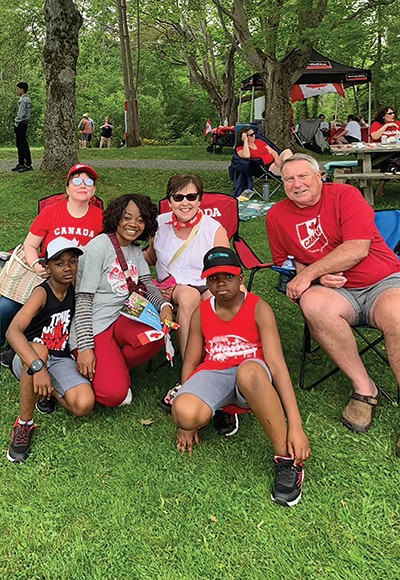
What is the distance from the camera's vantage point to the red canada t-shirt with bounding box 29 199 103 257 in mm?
3330

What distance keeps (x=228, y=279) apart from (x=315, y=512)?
3.29 ft

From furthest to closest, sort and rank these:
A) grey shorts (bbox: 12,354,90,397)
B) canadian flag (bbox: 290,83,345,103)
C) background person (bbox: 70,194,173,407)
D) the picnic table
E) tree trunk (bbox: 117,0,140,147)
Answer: canadian flag (bbox: 290,83,345,103), tree trunk (bbox: 117,0,140,147), the picnic table, background person (bbox: 70,194,173,407), grey shorts (bbox: 12,354,90,397)

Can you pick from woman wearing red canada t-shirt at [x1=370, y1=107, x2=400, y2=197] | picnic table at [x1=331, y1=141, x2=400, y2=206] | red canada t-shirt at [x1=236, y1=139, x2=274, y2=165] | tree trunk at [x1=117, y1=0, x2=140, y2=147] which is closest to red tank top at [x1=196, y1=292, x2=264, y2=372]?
picnic table at [x1=331, y1=141, x2=400, y2=206]

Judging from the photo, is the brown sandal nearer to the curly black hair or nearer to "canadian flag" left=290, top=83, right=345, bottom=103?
the curly black hair

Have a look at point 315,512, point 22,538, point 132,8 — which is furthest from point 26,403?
point 132,8

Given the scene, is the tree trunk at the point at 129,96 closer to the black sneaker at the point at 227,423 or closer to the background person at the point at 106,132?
the background person at the point at 106,132

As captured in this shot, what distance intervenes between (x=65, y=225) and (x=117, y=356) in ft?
2.98

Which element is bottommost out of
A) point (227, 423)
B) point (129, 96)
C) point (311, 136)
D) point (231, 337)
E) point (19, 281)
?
point (227, 423)

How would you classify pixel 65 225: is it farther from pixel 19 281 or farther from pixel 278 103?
pixel 278 103

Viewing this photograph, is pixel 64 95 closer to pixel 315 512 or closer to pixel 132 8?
pixel 315 512

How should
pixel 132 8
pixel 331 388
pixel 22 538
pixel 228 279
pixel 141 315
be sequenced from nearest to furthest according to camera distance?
pixel 22 538 < pixel 228 279 < pixel 141 315 < pixel 331 388 < pixel 132 8

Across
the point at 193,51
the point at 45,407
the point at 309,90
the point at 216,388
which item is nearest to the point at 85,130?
the point at 193,51

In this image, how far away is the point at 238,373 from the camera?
2301 mm

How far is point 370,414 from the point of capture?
9.20 feet
